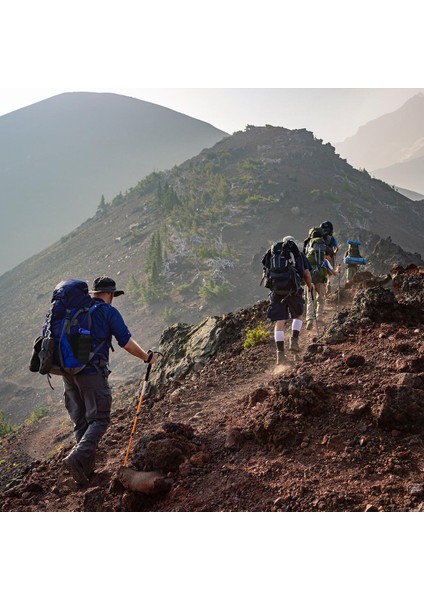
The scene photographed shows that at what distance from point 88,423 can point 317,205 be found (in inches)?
2292

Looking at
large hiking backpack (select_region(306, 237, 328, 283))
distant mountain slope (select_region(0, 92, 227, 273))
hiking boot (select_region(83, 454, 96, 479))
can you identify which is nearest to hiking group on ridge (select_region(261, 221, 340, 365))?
large hiking backpack (select_region(306, 237, 328, 283))

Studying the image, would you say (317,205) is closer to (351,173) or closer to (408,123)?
(351,173)

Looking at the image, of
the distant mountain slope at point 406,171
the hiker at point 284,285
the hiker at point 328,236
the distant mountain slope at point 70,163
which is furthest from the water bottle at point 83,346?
the distant mountain slope at point 70,163

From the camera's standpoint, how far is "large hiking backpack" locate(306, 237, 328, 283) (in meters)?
9.47

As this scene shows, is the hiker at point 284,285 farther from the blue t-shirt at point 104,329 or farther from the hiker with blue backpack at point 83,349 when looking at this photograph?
the blue t-shirt at point 104,329

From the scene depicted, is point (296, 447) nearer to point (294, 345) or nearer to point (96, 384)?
point (96, 384)

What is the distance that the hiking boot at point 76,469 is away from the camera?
15.2ft

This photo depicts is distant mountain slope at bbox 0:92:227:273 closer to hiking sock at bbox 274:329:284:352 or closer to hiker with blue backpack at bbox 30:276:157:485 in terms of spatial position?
hiking sock at bbox 274:329:284:352

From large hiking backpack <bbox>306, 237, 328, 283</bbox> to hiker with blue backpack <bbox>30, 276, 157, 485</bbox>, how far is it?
209 inches

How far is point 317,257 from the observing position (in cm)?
948

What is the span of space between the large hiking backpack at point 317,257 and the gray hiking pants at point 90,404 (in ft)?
18.5

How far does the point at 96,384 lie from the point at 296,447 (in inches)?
77.9

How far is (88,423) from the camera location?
4934 millimetres

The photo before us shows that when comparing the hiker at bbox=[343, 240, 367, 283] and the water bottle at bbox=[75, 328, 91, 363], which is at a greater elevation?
the water bottle at bbox=[75, 328, 91, 363]
